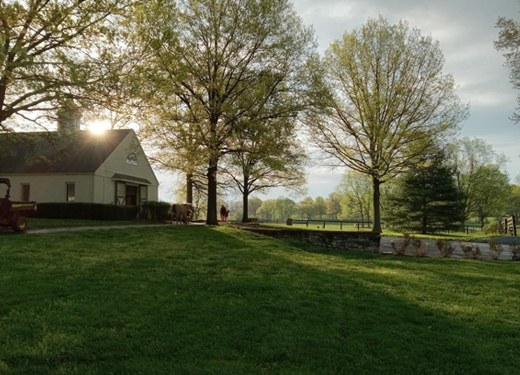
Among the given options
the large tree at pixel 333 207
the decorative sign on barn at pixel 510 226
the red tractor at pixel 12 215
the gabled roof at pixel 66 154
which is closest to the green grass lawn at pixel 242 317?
the red tractor at pixel 12 215

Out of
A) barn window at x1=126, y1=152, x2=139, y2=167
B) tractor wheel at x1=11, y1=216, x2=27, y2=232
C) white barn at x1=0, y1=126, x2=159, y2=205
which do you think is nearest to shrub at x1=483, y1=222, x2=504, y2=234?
white barn at x1=0, y1=126, x2=159, y2=205

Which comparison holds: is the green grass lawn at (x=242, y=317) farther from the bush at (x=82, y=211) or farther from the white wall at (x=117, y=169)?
the white wall at (x=117, y=169)

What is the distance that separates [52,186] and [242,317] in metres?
22.8

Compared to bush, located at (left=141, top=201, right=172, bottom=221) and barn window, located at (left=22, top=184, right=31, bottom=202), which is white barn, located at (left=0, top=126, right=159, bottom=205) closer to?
barn window, located at (left=22, top=184, right=31, bottom=202)

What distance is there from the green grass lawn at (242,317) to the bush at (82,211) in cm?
1140

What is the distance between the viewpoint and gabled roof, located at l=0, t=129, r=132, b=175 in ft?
73.0

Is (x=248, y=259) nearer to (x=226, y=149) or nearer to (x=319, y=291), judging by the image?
(x=319, y=291)

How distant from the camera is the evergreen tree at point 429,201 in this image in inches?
1112

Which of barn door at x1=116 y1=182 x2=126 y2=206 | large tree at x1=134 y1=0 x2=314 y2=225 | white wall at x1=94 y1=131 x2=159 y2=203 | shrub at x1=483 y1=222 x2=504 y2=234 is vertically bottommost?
shrub at x1=483 y1=222 x2=504 y2=234

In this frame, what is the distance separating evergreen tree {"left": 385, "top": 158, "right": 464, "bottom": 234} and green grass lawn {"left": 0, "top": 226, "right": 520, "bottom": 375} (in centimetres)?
2229

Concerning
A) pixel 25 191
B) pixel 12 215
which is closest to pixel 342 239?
pixel 12 215

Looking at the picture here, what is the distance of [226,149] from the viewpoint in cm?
1733

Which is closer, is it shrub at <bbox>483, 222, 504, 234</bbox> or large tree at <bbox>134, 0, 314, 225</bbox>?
large tree at <bbox>134, 0, 314, 225</bbox>

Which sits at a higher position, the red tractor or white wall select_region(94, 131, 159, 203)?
white wall select_region(94, 131, 159, 203)
